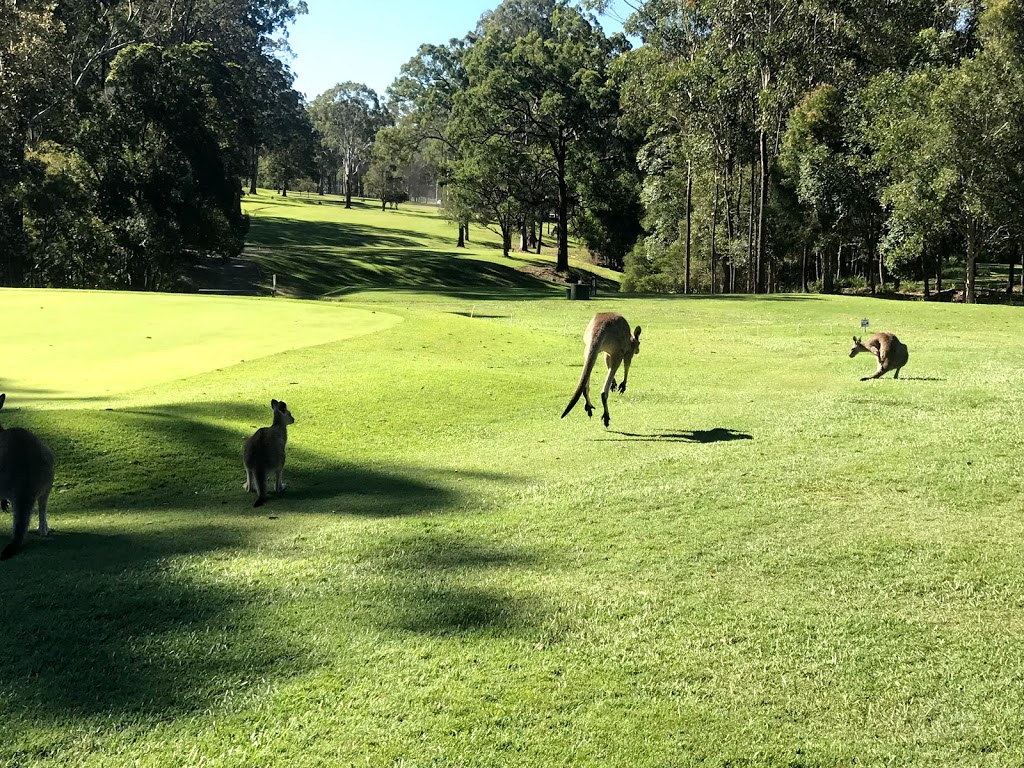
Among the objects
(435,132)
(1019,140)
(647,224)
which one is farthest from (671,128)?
(435,132)

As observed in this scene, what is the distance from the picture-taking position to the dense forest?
3847cm

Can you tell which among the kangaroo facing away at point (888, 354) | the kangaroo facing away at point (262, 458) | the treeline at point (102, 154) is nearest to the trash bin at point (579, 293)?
the treeline at point (102, 154)

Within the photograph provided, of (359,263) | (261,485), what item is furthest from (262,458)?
(359,263)

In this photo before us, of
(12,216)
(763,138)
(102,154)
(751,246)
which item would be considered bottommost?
(12,216)

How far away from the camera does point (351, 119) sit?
11269cm

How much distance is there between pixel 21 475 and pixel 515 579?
3.66m

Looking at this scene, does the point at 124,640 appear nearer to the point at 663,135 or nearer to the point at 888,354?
the point at 888,354

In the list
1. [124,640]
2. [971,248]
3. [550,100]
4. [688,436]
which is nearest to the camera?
[124,640]

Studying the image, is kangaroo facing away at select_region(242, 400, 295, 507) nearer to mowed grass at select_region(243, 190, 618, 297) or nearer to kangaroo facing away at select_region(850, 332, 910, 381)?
kangaroo facing away at select_region(850, 332, 910, 381)

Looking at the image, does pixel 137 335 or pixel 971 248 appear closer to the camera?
pixel 137 335

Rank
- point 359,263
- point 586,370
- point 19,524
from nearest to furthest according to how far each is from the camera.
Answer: point 19,524
point 586,370
point 359,263

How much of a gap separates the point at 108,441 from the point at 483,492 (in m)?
4.16

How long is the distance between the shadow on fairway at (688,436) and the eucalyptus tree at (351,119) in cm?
10528

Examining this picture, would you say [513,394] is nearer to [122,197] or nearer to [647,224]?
[122,197]
